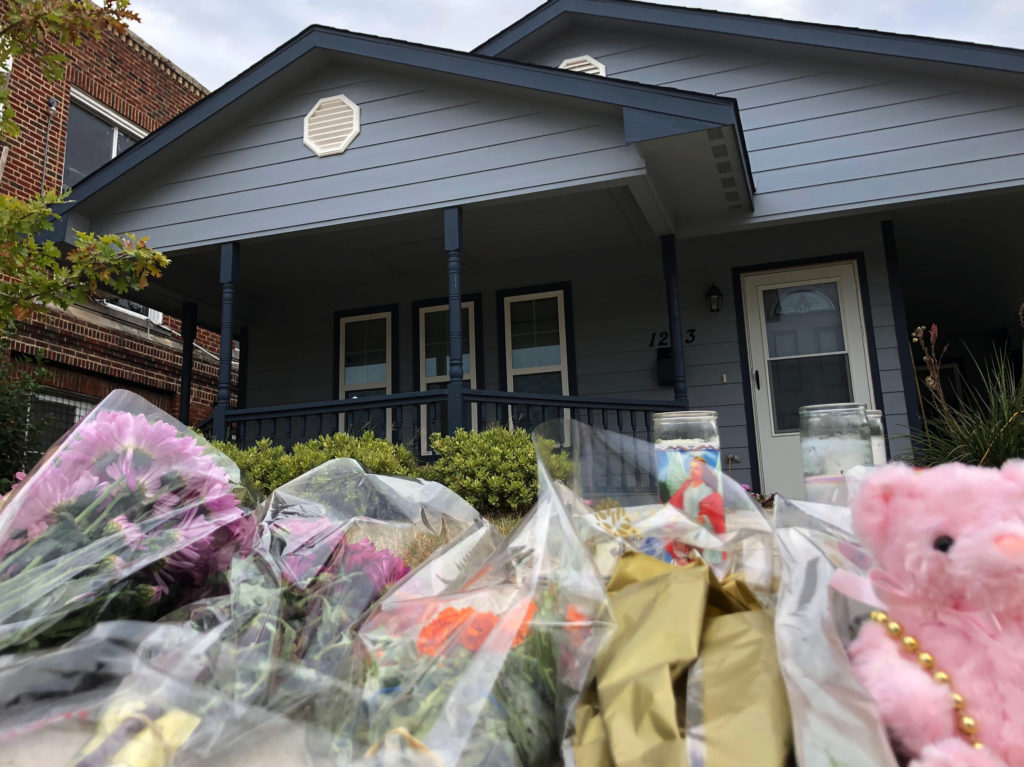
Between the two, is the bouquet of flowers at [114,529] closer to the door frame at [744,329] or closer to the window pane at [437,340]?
the door frame at [744,329]

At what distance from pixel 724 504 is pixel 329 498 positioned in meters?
0.91

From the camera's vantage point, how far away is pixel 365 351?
823 cm

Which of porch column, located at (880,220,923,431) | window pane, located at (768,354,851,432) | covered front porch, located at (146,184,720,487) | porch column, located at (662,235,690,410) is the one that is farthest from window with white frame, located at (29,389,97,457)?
porch column, located at (880,220,923,431)

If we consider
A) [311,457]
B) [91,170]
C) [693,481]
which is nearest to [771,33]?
[311,457]

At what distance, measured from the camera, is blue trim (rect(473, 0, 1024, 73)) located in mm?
5523

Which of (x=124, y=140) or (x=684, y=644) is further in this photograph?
(x=124, y=140)

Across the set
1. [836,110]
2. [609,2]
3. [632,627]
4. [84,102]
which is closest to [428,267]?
[609,2]

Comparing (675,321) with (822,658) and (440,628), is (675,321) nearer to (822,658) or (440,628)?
(440,628)

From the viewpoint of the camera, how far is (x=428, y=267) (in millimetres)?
7863

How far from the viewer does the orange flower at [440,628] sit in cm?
105

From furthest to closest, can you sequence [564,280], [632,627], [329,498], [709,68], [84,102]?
1. [84,102]
2. [564,280]
3. [709,68]
4. [329,498]
5. [632,627]

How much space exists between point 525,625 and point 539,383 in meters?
6.48

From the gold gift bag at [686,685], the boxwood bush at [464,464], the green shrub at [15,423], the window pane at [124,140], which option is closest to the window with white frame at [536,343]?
the boxwood bush at [464,464]

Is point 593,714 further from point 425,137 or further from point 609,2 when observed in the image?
point 609,2
